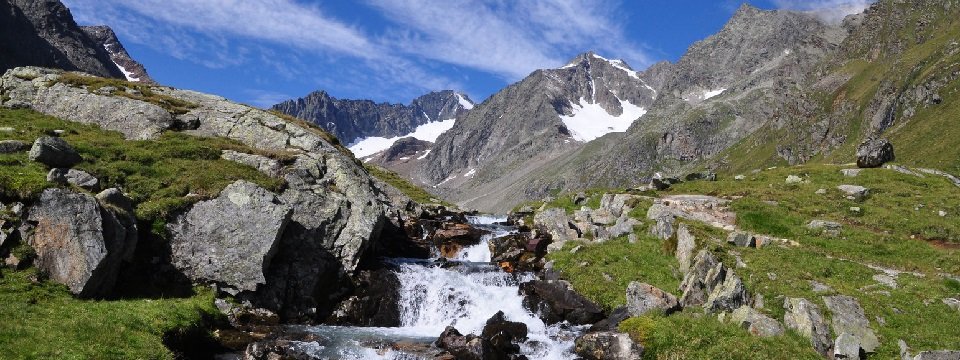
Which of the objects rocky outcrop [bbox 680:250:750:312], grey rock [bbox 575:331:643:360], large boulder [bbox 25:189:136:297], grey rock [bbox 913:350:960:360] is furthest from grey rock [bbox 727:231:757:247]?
large boulder [bbox 25:189:136:297]

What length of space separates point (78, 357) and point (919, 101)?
237302 mm

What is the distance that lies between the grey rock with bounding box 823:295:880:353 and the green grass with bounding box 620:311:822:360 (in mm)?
2154

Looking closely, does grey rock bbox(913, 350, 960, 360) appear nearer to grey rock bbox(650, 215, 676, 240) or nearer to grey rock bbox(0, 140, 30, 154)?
grey rock bbox(650, 215, 676, 240)

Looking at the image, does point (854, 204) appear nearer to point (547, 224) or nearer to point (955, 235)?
point (955, 235)

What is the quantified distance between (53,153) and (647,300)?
38197mm

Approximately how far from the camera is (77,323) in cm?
2123

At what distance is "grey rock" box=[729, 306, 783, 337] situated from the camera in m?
26.8

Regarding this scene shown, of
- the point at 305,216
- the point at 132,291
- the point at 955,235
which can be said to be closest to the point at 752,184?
the point at 955,235

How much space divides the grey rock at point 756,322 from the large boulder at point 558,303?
8.92 meters

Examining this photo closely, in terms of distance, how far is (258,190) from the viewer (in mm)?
37219

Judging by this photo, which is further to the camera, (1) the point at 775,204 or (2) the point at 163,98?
(2) the point at 163,98

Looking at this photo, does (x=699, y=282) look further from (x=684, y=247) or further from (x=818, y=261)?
(x=818, y=261)

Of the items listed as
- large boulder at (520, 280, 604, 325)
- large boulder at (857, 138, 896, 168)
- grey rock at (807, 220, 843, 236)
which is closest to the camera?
large boulder at (520, 280, 604, 325)

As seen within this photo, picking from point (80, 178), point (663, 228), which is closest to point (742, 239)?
point (663, 228)
